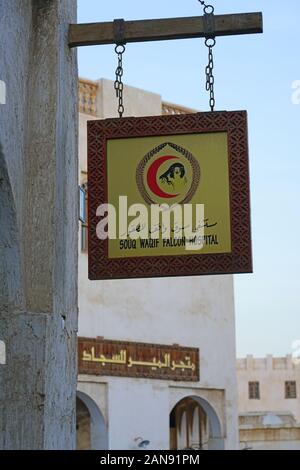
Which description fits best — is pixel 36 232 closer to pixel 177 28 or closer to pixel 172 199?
pixel 172 199

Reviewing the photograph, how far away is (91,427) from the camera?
62.5 ft

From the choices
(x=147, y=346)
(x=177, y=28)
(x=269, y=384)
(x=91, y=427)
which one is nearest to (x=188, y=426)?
(x=147, y=346)

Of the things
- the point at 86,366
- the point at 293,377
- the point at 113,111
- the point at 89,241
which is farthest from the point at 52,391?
the point at 293,377

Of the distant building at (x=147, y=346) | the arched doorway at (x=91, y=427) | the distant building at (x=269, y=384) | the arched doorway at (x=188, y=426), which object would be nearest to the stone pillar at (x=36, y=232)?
the distant building at (x=147, y=346)

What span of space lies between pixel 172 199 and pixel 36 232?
734 millimetres

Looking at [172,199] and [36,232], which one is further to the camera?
[172,199]

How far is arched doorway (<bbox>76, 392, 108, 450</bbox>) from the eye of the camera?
1881cm

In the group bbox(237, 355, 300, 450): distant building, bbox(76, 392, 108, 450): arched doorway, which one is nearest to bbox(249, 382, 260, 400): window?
A: bbox(237, 355, 300, 450): distant building

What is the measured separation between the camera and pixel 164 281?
819 inches

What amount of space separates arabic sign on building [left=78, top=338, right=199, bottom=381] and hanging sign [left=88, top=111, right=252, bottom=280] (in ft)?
44.8

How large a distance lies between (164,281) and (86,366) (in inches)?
116

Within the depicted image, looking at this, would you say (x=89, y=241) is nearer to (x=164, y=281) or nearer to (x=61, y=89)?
(x=61, y=89)

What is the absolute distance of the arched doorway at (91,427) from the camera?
18.8 meters

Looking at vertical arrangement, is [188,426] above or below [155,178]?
above
